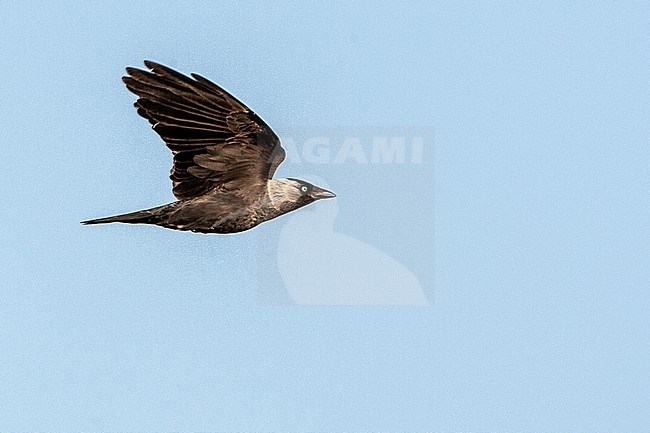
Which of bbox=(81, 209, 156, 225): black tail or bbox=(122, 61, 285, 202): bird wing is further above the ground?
bbox=(122, 61, 285, 202): bird wing

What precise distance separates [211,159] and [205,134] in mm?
389

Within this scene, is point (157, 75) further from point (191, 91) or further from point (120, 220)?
point (120, 220)

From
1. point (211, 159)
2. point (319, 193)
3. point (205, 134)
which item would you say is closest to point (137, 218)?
point (211, 159)

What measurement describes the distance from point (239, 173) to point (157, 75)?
1.79 m

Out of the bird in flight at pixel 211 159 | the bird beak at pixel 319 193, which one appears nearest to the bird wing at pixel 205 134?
the bird in flight at pixel 211 159

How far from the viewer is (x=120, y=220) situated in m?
21.2

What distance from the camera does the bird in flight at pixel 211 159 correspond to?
2050 cm

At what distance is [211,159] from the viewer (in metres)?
21.0

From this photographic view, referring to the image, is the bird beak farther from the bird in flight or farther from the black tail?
the black tail

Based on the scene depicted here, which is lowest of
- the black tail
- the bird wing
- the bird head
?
the black tail

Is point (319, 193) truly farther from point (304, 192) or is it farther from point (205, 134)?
Result: point (205, 134)

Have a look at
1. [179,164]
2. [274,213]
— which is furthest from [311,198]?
[179,164]

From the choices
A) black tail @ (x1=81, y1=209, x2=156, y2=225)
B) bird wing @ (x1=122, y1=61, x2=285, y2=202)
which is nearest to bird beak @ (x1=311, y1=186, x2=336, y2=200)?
bird wing @ (x1=122, y1=61, x2=285, y2=202)

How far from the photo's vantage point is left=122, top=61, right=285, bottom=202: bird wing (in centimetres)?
2047
